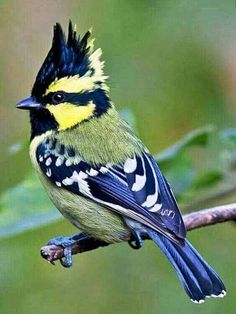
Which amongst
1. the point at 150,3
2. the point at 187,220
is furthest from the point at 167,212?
the point at 150,3

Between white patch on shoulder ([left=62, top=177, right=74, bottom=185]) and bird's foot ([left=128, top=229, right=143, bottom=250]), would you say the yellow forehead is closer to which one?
white patch on shoulder ([left=62, top=177, right=74, bottom=185])

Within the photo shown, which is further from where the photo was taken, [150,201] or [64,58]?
[64,58]

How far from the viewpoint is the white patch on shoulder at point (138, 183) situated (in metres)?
3.48

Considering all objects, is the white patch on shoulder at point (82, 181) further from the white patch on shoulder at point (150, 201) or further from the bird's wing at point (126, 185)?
the white patch on shoulder at point (150, 201)

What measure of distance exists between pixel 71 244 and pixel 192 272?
42 centimetres

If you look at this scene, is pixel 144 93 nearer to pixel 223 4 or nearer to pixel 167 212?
pixel 223 4

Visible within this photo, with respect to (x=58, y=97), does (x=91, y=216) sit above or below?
below

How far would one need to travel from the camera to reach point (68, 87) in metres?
3.74

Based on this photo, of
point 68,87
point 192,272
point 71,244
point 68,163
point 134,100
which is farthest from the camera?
point 134,100

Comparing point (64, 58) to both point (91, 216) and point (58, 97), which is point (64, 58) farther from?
point (91, 216)

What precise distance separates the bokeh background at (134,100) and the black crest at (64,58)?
1.17m

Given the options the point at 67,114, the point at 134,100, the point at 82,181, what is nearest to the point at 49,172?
the point at 82,181

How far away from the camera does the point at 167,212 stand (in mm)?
3426

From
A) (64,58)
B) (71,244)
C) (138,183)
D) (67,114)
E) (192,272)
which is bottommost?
(192,272)
